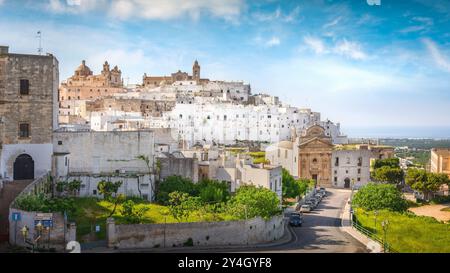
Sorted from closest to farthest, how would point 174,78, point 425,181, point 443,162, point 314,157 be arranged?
point 425,181
point 314,157
point 443,162
point 174,78

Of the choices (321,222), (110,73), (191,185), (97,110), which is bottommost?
(321,222)

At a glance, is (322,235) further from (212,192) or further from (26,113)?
(26,113)

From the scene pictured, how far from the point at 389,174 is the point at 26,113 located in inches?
992

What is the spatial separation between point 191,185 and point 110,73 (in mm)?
46869

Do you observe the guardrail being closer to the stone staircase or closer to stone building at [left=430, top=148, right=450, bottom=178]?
the stone staircase

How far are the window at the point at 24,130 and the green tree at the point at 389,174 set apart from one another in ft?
81.3

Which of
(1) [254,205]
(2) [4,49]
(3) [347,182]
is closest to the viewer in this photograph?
(1) [254,205]

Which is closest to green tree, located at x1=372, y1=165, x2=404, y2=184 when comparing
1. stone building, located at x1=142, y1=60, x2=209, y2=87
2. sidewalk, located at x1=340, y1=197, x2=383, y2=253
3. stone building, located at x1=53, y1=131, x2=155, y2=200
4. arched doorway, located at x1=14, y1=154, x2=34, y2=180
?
sidewalk, located at x1=340, y1=197, x2=383, y2=253

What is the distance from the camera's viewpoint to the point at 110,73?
212ft

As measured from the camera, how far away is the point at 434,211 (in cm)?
2977

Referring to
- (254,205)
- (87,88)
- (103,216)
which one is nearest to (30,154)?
(103,216)

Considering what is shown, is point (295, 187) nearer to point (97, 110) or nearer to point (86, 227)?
point (86, 227)
